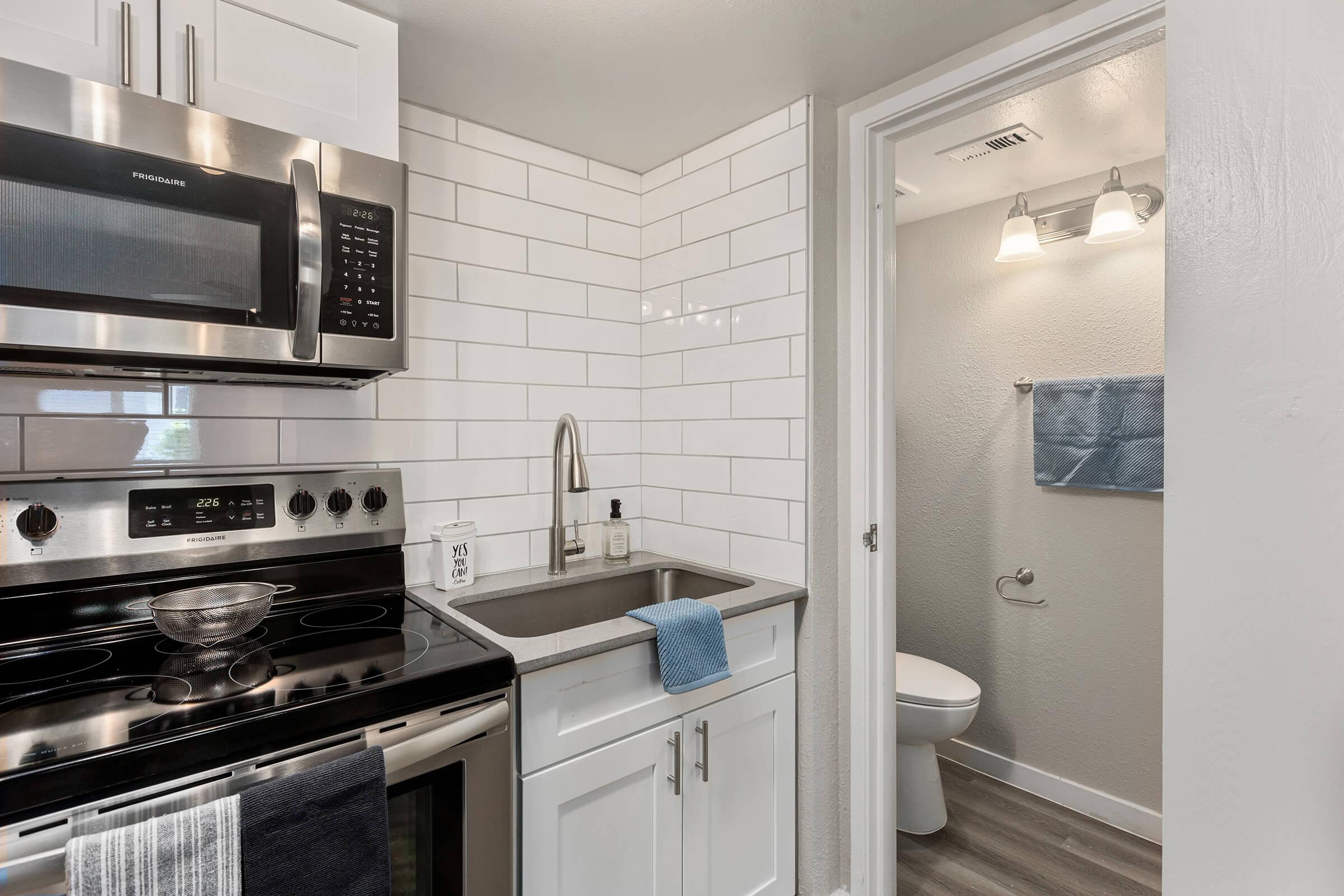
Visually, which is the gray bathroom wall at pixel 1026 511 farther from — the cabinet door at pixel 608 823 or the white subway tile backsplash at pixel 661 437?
the cabinet door at pixel 608 823

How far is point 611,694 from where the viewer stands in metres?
1.30

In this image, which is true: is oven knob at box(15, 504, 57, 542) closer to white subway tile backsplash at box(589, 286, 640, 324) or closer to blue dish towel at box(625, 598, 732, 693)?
blue dish towel at box(625, 598, 732, 693)

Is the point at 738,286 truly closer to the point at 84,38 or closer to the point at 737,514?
the point at 737,514

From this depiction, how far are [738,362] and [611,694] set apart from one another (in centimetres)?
95

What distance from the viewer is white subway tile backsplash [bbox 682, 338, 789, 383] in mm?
1702

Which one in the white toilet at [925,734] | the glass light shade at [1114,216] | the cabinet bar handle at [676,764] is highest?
the glass light shade at [1114,216]

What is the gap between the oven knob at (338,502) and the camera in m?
1.43

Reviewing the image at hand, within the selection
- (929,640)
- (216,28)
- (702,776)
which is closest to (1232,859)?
(702,776)

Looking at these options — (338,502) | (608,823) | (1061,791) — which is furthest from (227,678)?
(1061,791)

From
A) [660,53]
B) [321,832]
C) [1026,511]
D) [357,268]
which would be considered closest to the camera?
[321,832]

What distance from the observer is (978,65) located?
1447mm

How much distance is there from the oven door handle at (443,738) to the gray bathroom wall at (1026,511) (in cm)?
172

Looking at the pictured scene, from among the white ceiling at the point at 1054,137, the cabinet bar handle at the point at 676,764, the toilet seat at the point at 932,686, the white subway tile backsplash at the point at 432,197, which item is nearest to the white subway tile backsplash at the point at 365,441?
the white subway tile backsplash at the point at 432,197

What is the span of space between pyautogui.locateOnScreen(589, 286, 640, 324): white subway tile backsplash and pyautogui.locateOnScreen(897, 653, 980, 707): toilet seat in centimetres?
150
